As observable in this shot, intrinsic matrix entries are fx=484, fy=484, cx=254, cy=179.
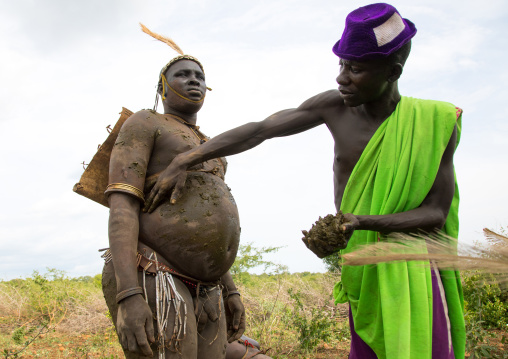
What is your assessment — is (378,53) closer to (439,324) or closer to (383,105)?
(383,105)

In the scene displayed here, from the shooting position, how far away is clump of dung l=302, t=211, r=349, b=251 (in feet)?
7.12

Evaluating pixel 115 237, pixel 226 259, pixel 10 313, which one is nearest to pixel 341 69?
pixel 226 259

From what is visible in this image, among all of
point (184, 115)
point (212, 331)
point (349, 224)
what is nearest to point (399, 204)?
point (349, 224)

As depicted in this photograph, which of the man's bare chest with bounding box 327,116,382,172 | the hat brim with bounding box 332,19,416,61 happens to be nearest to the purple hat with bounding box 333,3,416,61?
the hat brim with bounding box 332,19,416,61

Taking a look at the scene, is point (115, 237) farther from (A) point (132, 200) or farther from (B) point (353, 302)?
(B) point (353, 302)

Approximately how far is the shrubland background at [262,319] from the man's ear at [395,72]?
5.46 ft

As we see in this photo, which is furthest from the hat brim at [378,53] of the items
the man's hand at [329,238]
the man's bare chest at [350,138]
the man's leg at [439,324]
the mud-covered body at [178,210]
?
the mud-covered body at [178,210]

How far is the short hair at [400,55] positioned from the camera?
2.47 meters

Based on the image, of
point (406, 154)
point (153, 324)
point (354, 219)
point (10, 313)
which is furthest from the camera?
point (10, 313)

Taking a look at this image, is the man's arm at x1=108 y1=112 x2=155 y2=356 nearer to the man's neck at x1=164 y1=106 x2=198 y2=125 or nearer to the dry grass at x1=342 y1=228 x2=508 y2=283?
the man's neck at x1=164 y1=106 x2=198 y2=125

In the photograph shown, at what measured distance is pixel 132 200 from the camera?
115 inches

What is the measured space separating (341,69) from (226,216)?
1.16 meters

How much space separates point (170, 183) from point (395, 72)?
54.7 inches

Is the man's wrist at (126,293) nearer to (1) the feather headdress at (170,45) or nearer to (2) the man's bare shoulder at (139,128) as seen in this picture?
(2) the man's bare shoulder at (139,128)
